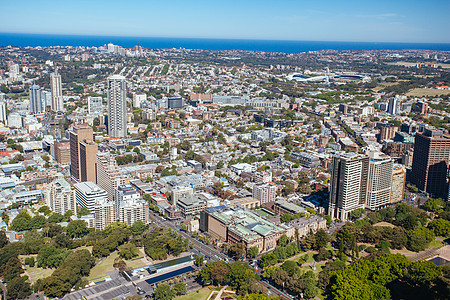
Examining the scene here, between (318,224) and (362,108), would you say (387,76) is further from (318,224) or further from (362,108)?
(318,224)

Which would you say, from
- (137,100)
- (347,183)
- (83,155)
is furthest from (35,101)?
(347,183)

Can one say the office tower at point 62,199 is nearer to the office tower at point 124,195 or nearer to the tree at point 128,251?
the office tower at point 124,195

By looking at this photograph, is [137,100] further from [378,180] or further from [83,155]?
[378,180]

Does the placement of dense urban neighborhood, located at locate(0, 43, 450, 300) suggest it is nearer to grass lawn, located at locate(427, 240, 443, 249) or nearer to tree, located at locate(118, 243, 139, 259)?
tree, located at locate(118, 243, 139, 259)

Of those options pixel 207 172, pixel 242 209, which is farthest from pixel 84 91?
pixel 242 209

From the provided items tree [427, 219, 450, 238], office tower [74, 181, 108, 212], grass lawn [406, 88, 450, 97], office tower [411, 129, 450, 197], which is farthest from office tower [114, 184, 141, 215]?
grass lawn [406, 88, 450, 97]
